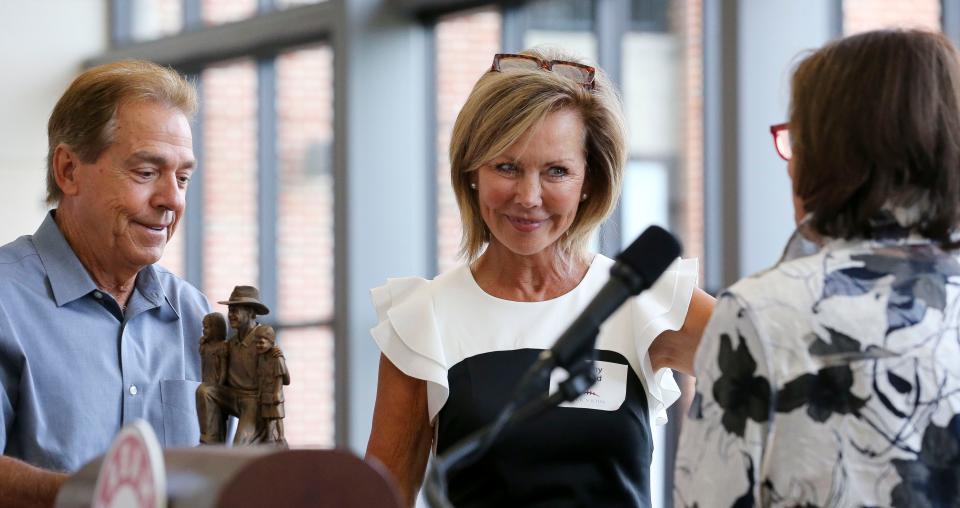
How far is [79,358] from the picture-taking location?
242cm

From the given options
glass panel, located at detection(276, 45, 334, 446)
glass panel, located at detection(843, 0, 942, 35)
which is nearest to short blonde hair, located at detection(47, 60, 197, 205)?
glass panel, located at detection(843, 0, 942, 35)

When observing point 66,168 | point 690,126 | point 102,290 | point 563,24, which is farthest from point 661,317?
point 563,24

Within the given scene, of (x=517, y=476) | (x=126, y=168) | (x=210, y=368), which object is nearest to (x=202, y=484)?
(x=210, y=368)

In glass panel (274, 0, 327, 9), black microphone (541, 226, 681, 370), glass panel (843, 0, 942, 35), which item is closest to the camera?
black microphone (541, 226, 681, 370)

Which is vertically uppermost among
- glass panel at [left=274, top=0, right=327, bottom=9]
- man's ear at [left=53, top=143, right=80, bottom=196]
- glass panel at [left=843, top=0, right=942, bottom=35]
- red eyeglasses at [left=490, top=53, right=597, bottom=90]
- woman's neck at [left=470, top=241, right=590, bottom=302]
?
glass panel at [left=274, top=0, right=327, bottom=9]

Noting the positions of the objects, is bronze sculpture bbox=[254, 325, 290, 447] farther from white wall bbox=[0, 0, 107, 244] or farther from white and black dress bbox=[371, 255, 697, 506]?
white wall bbox=[0, 0, 107, 244]

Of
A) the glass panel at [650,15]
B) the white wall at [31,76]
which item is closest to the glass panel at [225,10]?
the white wall at [31,76]

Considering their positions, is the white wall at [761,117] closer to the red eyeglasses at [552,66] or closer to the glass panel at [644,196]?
the glass panel at [644,196]

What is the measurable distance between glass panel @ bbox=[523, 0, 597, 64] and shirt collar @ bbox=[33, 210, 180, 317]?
4082mm

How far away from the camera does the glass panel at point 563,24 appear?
653 cm

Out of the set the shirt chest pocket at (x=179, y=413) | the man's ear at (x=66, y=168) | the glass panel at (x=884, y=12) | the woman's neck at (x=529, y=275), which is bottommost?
the shirt chest pocket at (x=179, y=413)

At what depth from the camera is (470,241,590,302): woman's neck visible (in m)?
2.52

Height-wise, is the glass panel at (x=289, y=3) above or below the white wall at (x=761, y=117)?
above

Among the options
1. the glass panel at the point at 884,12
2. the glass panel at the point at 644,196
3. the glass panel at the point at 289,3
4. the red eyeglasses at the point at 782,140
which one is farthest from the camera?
the glass panel at the point at 289,3
